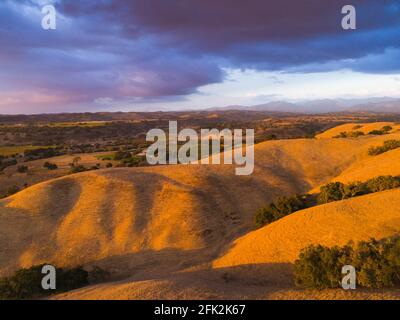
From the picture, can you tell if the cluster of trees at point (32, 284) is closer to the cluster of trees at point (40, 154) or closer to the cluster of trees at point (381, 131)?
the cluster of trees at point (381, 131)

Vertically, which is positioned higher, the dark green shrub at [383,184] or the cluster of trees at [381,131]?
the cluster of trees at [381,131]

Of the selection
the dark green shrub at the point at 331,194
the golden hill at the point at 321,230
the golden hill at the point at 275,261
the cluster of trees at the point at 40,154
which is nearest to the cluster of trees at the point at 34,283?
the golden hill at the point at 275,261

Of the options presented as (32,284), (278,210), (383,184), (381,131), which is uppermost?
(381,131)

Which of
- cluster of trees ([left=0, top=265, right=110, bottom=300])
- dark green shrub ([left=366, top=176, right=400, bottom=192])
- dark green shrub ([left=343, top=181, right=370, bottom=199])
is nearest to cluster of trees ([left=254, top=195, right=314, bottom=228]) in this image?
dark green shrub ([left=343, top=181, right=370, bottom=199])

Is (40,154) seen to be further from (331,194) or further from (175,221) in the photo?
(331,194)

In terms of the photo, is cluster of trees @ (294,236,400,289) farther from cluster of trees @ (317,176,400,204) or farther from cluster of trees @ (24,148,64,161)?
cluster of trees @ (24,148,64,161)

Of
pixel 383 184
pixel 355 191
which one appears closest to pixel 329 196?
pixel 355 191
